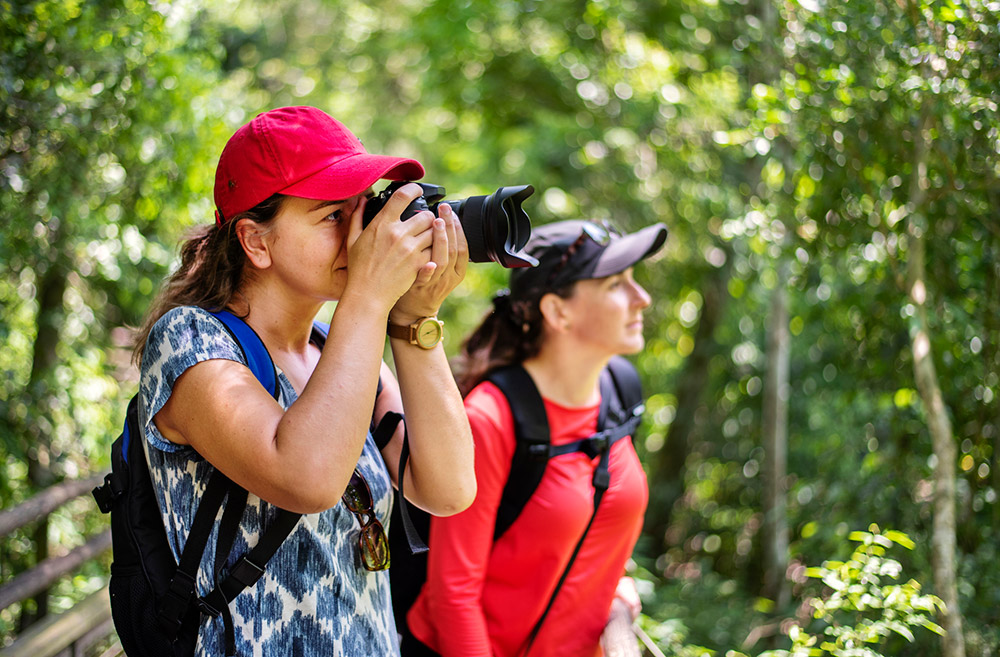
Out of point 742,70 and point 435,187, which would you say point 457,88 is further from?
point 435,187

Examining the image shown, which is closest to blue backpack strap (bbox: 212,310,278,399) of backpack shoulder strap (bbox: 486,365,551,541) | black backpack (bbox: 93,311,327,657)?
black backpack (bbox: 93,311,327,657)

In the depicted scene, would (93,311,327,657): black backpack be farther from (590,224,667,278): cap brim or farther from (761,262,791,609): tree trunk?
(761,262,791,609): tree trunk

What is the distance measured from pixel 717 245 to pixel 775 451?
132 centimetres

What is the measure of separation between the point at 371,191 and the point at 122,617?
80cm

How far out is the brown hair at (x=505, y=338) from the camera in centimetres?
231

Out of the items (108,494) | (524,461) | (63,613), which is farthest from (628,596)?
(63,613)

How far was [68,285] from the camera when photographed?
3789mm

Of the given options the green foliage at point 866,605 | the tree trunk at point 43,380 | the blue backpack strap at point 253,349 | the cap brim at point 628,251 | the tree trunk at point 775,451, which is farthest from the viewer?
the tree trunk at point 775,451

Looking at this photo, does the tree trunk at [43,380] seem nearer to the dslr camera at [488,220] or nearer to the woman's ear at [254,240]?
the woman's ear at [254,240]

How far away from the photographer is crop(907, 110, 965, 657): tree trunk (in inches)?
84.7

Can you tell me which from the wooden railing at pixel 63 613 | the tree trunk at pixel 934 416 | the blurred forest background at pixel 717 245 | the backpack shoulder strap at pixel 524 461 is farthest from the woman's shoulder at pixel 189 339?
the tree trunk at pixel 934 416

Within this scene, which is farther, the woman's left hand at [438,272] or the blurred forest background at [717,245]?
the blurred forest background at [717,245]

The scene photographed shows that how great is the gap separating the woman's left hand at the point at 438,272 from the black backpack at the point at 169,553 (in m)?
0.25

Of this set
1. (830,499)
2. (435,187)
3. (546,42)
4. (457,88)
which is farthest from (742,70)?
(435,187)
